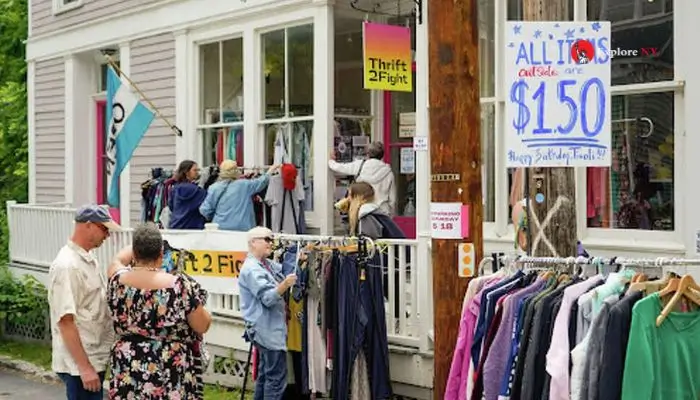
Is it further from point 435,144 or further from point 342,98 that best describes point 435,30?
point 342,98

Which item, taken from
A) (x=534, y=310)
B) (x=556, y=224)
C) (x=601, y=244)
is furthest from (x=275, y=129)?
(x=534, y=310)

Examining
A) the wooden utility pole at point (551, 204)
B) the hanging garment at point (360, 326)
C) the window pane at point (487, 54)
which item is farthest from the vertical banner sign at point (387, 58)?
the wooden utility pole at point (551, 204)

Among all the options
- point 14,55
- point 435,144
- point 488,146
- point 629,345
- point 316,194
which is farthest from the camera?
point 14,55

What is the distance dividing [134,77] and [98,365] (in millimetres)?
Answer: 8407

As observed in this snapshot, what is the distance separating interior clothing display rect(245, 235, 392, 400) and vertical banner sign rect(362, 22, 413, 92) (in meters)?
2.23

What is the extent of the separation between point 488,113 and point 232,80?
15.5 ft

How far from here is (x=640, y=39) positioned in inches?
299

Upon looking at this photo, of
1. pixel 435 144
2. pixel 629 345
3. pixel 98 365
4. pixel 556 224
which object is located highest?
pixel 435 144

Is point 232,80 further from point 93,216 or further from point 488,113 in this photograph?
point 93,216

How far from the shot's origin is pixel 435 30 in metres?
5.47

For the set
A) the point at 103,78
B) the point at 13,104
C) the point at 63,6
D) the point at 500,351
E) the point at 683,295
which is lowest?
the point at 500,351

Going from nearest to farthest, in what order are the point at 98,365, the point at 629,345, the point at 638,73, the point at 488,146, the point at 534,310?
the point at 629,345 < the point at 534,310 < the point at 98,365 < the point at 638,73 < the point at 488,146

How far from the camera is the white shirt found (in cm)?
595

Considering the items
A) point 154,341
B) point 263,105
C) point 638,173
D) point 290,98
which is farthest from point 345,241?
point 263,105
